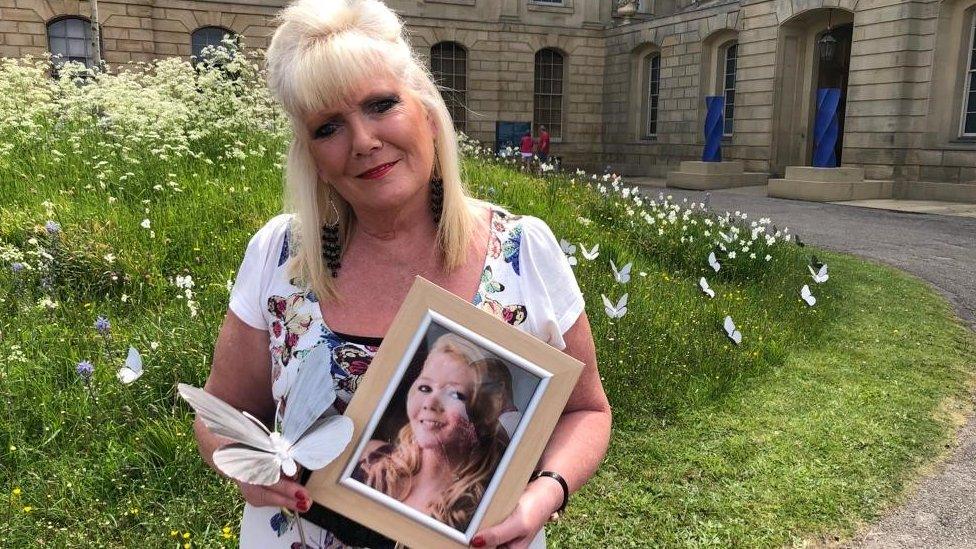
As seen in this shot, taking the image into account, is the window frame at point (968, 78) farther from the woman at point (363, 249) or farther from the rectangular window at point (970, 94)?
the woman at point (363, 249)

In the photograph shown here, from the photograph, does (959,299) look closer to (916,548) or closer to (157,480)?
(916,548)

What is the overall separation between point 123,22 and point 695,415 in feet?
88.4

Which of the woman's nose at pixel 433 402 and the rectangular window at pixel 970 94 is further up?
the rectangular window at pixel 970 94

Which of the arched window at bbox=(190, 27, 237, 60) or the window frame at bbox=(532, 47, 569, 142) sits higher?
the arched window at bbox=(190, 27, 237, 60)

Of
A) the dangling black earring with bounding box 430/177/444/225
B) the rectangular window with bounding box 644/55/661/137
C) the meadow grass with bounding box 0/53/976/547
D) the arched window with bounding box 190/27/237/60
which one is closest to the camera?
the dangling black earring with bounding box 430/177/444/225

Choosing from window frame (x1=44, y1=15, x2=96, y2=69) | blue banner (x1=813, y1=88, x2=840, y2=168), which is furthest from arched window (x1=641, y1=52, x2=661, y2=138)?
window frame (x1=44, y1=15, x2=96, y2=69)

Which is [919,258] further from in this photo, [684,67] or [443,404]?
[684,67]

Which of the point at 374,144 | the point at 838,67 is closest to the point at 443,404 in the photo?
the point at 374,144

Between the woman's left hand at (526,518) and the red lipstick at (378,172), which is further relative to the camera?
the red lipstick at (378,172)

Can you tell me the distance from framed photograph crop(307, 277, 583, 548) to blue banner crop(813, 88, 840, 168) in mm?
19640

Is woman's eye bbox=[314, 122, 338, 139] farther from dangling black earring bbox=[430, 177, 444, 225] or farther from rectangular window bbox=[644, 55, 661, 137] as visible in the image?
rectangular window bbox=[644, 55, 661, 137]

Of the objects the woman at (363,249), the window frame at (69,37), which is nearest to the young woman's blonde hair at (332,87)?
the woman at (363,249)

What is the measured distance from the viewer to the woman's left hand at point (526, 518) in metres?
1.31

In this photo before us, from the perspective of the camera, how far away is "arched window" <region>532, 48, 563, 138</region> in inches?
1225
